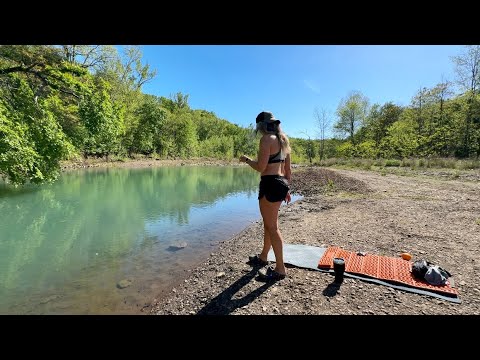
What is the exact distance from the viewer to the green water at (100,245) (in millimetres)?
4383

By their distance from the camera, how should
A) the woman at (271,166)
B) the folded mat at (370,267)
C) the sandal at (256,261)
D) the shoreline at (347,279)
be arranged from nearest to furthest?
the shoreline at (347,279) → the folded mat at (370,267) → the woman at (271,166) → the sandal at (256,261)

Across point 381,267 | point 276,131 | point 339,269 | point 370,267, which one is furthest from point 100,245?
point 381,267

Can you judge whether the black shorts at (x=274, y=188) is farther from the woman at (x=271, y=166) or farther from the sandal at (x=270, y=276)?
the sandal at (x=270, y=276)

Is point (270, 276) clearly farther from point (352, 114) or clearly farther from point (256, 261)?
point (352, 114)

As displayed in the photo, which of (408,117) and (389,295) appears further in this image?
(408,117)

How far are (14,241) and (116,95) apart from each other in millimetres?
32646

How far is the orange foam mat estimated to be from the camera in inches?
135

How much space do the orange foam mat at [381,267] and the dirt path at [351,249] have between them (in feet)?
0.69

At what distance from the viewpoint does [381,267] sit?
3.96m

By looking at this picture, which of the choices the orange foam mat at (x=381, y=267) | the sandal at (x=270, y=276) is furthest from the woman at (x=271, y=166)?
the orange foam mat at (x=381, y=267)
